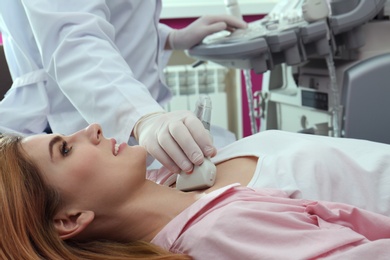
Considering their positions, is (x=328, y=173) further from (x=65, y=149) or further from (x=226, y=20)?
(x=226, y=20)

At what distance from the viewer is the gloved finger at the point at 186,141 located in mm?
1093

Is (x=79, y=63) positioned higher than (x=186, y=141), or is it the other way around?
(x=79, y=63)

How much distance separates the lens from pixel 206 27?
2.03 metres

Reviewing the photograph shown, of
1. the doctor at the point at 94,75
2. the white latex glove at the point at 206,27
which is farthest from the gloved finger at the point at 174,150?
the white latex glove at the point at 206,27

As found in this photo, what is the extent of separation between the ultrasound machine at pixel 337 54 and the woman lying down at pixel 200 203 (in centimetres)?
49

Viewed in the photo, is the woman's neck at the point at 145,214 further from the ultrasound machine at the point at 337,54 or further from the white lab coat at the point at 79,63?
the ultrasound machine at the point at 337,54

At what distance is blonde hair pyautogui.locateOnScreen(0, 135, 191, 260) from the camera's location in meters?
0.92

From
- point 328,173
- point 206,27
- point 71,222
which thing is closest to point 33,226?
point 71,222

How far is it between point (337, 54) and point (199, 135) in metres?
0.93

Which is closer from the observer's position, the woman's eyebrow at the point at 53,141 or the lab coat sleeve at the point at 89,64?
the woman's eyebrow at the point at 53,141

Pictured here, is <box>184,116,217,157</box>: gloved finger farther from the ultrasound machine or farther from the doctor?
the ultrasound machine

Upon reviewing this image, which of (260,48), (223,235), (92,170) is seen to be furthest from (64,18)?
(223,235)

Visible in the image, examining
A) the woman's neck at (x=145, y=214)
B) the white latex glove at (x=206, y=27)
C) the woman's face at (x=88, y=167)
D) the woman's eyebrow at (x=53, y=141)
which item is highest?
the white latex glove at (x=206, y=27)

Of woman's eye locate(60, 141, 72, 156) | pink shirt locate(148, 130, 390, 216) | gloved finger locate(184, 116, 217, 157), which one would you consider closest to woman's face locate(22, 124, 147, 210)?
woman's eye locate(60, 141, 72, 156)
